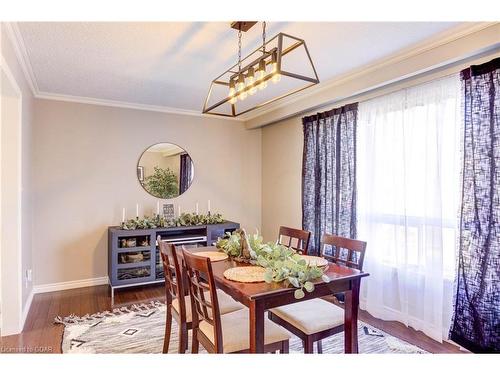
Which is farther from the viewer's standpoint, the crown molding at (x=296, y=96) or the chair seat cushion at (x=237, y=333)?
the crown molding at (x=296, y=96)

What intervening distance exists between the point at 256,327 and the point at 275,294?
189 millimetres

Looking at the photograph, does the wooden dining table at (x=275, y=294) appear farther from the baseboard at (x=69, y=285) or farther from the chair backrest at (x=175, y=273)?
the baseboard at (x=69, y=285)

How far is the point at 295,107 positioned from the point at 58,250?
11.2ft

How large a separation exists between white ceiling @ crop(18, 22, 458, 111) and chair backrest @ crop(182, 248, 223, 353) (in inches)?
62.5

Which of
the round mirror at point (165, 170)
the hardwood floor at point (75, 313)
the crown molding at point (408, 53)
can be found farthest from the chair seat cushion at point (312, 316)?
the round mirror at point (165, 170)

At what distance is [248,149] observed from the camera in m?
5.20

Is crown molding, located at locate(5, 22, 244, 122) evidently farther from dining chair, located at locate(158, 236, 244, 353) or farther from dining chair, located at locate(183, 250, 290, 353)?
dining chair, located at locate(183, 250, 290, 353)

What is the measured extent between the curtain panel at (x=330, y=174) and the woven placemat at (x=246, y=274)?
1.67 m

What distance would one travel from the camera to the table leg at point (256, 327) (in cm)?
161

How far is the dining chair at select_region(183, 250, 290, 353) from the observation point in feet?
5.60

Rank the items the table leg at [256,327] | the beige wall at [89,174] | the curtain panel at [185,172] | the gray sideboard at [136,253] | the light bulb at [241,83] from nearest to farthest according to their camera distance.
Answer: the table leg at [256,327] < the light bulb at [241,83] < the gray sideboard at [136,253] < the beige wall at [89,174] < the curtain panel at [185,172]

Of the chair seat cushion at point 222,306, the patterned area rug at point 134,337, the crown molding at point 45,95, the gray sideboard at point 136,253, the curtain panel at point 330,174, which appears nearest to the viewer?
the chair seat cushion at point 222,306

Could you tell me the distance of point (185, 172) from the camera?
15.3ft
